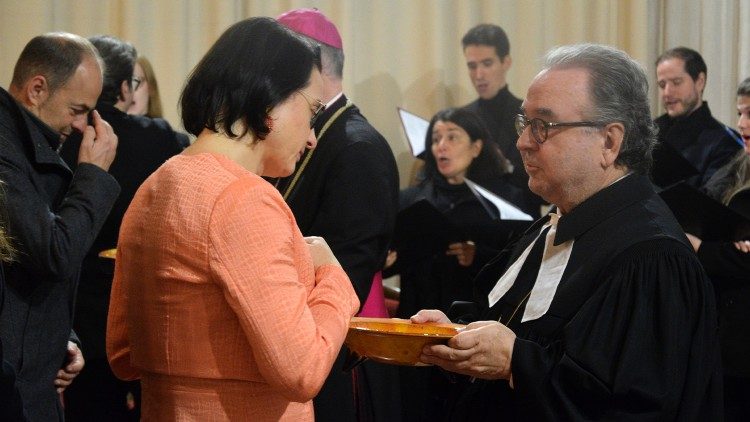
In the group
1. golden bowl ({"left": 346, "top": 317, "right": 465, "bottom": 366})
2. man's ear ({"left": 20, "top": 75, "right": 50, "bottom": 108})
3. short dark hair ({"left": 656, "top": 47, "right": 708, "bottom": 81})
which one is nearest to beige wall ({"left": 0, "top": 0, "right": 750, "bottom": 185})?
short dark hair ({"left": 656, "top": 47, "right": 708, "bottom": 81})

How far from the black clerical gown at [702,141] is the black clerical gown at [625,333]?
9.82 feet

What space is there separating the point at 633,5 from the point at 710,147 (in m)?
1.56

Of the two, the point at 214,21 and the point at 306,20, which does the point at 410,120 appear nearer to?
the point at 214,21

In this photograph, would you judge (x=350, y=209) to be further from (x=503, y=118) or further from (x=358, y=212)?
(x=503, y=118)

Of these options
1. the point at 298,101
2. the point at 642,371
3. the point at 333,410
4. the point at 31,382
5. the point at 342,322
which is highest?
the point at 298,101

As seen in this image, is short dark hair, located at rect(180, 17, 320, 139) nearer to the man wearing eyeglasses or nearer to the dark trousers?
the man wearing eyeglasses

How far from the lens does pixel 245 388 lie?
191 centimetres

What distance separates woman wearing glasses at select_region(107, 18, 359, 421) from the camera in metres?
1.81

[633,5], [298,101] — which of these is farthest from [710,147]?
[298,101]

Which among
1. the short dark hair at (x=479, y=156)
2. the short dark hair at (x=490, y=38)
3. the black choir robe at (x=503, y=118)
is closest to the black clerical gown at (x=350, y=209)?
the short dark hair at (x=479, y=156)

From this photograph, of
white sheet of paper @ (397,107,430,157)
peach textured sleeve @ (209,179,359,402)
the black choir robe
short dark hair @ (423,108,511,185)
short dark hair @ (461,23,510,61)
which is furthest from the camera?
short dark hair @ (461,23,510,61)

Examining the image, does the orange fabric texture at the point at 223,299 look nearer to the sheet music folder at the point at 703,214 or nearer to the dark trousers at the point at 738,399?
the sheet music folder at the point at 703,214

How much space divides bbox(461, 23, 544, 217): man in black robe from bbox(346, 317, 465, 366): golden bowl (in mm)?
3921

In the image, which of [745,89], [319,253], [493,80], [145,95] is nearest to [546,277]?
[319,253]
